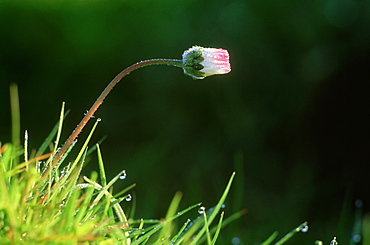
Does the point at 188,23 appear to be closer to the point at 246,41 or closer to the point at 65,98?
the point at 246,41

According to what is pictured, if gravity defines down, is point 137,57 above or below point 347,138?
above

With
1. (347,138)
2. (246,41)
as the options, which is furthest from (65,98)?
(347,138)

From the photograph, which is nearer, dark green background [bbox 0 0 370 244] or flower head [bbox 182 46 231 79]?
flower head [bbox 182 46 231 79]

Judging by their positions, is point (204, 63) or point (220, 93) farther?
point (220, 93)

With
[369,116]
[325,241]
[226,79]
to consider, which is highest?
[226,79]

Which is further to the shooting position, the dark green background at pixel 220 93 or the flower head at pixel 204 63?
the dark green background at pixel 220 93
